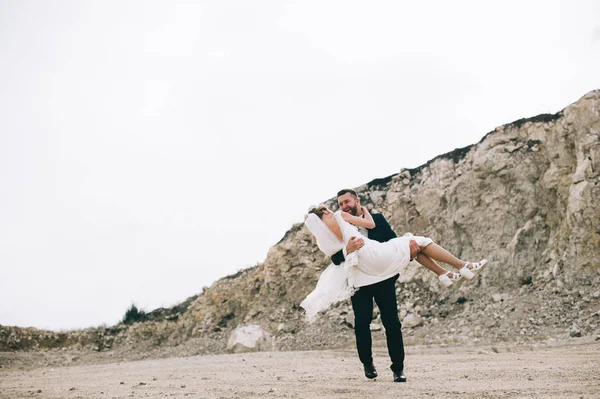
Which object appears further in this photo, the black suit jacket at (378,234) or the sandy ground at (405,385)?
the black suit jacket at (378,234)

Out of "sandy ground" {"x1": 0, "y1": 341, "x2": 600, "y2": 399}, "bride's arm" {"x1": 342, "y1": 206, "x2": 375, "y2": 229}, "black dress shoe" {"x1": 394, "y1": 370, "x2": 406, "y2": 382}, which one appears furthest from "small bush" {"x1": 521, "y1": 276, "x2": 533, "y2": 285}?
"bride's arm" {"x1": 342, "y1": 206, "x2": 375, "y2": 229}

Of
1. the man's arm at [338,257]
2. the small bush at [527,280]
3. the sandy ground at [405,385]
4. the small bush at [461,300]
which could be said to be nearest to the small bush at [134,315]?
the small bush at [461,300]

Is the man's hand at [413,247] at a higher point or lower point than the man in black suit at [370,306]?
higher

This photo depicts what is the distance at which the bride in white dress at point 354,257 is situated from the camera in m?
5.41

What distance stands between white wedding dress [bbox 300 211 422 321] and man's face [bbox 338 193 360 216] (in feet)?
0.48

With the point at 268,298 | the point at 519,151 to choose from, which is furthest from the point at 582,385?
the point at 268,298

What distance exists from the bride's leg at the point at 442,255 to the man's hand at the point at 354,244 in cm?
69

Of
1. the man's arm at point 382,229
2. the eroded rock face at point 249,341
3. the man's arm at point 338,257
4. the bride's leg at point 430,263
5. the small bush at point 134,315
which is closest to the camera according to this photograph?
the bride's leg at point 430,263

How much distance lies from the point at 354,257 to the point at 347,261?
92mm

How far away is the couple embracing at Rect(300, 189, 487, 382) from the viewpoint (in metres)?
5.43

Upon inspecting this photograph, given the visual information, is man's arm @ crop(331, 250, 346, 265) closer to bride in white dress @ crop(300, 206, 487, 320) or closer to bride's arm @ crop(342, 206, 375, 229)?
bride in white dress @ crop(300, 206, 487, 320)

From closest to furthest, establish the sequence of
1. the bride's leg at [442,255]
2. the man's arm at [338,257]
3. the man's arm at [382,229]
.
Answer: the bride's leg at [442,255], the man's arm at [338,257], the man's arm at [382,229]

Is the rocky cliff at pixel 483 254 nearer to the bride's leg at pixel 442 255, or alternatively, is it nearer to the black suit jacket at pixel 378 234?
the bride's leg at pixel 442 255

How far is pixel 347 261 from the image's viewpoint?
541 cm
